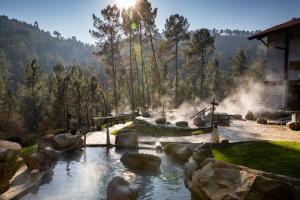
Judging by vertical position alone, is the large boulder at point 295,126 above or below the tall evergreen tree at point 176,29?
below

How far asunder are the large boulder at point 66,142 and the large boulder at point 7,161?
9.78 m

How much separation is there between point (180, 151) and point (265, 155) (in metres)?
6.05

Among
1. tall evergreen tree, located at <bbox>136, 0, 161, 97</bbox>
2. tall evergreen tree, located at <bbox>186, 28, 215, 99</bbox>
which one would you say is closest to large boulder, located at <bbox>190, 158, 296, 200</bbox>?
tall evergreen tree, located at <bbox>136, 0, 161, 97</bbox>

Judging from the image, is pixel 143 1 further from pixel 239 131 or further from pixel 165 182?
pixel 165 182

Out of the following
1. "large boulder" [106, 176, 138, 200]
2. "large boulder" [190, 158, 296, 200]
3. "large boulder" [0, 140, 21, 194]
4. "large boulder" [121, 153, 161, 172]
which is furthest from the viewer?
"large boulder" [121, 153, 161, 172]

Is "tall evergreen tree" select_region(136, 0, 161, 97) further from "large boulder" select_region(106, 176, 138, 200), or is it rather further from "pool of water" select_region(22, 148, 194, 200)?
"large boulder" select_region(106, 176, 138, 200)

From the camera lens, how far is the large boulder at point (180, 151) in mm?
19047

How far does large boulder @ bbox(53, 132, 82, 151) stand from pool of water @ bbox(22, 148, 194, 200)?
1.20 meters

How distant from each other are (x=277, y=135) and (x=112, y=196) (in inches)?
486

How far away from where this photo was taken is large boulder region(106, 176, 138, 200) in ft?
42.2

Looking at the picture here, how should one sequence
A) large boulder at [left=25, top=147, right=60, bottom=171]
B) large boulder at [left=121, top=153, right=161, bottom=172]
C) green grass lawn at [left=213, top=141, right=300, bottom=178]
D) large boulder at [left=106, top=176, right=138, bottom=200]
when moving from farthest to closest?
large boulder at [left=121, top=153, right=161, bottom=172], large boulder at [left=25, top=147, right=60, bottom=171], large boulder at [left=106, top=176, right=138, bottom=200], green grass lawn at [left=213, top=141, right=300, bottom=178]

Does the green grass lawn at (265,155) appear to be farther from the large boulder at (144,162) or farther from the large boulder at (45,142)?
the large boulder at (45,142)

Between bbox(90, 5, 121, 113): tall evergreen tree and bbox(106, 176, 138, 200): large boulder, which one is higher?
bbox(90, 5, 121, 113): tall evergreen tree

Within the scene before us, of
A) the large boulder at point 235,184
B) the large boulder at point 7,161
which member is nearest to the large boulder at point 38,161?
the large boulder at point 7,161
